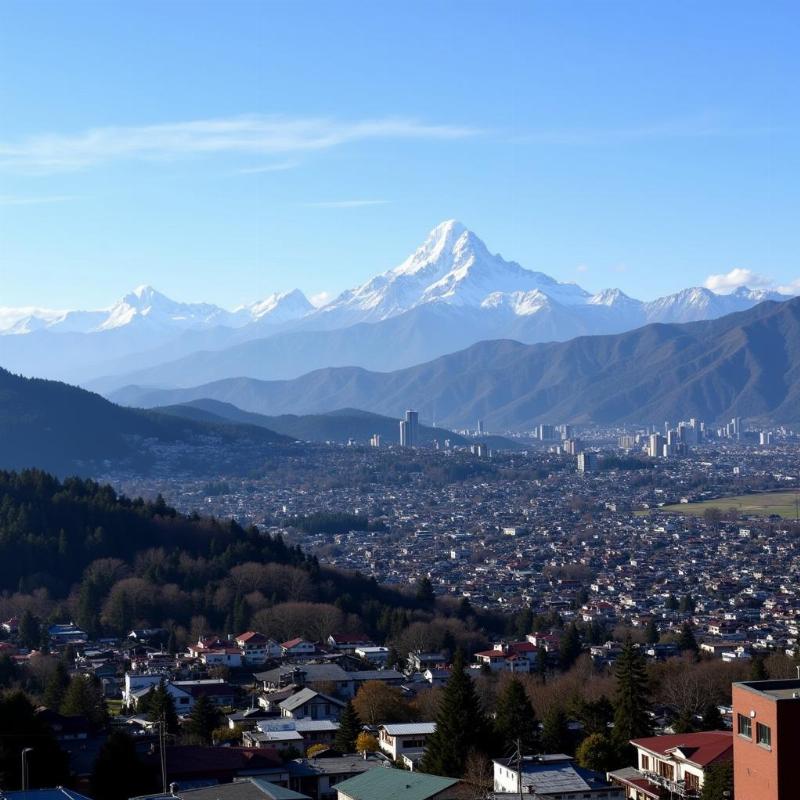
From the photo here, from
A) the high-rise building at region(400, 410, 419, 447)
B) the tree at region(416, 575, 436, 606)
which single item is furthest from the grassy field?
the high-rise building at region(400, 410, 419, 447)

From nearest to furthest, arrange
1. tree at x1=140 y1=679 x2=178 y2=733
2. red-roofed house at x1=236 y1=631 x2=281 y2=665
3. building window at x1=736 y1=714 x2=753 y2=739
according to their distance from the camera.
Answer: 1. building window at x1=736 y1=714 x2=753 y2=739
2. tree at x1=140 y1=679 x2=178 y2=733
3. red-roofed house at x1=236 y1=631 x2=281 y2=665

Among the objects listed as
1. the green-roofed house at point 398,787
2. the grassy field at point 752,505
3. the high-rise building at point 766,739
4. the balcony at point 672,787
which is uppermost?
the high-rise building at point 766,739

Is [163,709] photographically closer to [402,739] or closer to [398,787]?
[402,739]

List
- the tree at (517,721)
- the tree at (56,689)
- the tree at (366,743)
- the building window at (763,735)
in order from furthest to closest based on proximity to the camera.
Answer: the tree at (56,689) → the tree at (366,743) → the tree at (517,721) → the building window at (763,735)

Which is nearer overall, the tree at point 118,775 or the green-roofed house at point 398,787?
the green-roofed house at point 398,787

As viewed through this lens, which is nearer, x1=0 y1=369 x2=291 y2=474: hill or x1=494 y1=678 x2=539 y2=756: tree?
x1=494 y1=678 x2=539 y2=756: tree

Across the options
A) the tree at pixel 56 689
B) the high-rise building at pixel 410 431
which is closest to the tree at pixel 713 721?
the tree at pixel 56 689

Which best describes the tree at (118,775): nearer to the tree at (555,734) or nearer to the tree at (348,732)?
the tree at (348,732)

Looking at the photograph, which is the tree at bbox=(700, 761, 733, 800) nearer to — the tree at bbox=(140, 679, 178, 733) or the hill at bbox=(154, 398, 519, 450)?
the tree at bbox=(140, 679, 178, 733)
